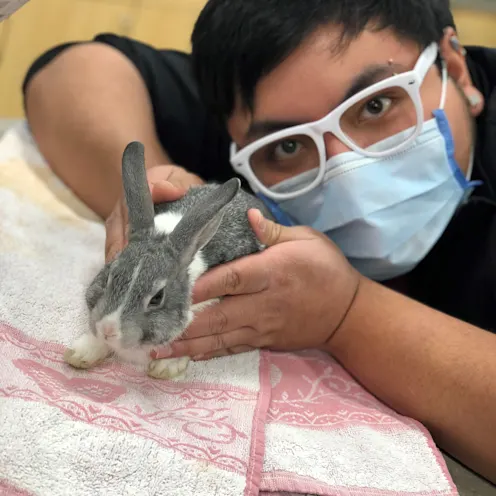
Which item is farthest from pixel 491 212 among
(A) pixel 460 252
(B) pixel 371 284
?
(B) pixel 371 284

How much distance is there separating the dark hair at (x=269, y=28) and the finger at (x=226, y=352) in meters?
0.48

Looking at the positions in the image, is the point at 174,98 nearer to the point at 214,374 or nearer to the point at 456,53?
the point at 456,53

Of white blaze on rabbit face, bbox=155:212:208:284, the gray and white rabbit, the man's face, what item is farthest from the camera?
the man's face

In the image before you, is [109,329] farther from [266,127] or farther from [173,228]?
[266,127]

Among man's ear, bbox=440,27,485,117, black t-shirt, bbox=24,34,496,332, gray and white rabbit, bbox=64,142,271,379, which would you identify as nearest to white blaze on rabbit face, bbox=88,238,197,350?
gray and white rabbit, bbox=64,142,271,379

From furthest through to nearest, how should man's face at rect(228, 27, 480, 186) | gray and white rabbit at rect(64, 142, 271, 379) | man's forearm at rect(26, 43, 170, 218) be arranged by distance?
man's forearm at rect(26, 43, 170, 218), man's face at rect(228, 27, 480, 186), gray and white rabbit at rect(64, 142, 271, 379)

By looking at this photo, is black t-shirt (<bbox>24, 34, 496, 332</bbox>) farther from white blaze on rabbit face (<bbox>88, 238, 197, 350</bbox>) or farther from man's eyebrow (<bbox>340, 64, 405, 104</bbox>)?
white blaze on rabbit face (<bbox>88, 238, 197, 350</bbox>)

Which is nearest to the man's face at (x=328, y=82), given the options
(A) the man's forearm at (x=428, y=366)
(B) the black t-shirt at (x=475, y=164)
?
(B) the black t-shirt at (x=475, y=164)

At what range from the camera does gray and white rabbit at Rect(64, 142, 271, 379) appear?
0.74 metres

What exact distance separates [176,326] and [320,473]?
277mm

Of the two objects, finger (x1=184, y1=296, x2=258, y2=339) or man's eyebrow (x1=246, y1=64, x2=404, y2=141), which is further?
man's eyebrow (x1=246, y1=64, x2=404, y2=141)

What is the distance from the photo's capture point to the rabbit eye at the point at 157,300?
29.9 inches

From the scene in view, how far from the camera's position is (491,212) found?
3.60 ft

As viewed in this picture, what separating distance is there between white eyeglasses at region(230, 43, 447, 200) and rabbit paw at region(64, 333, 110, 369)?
0.49 meters
